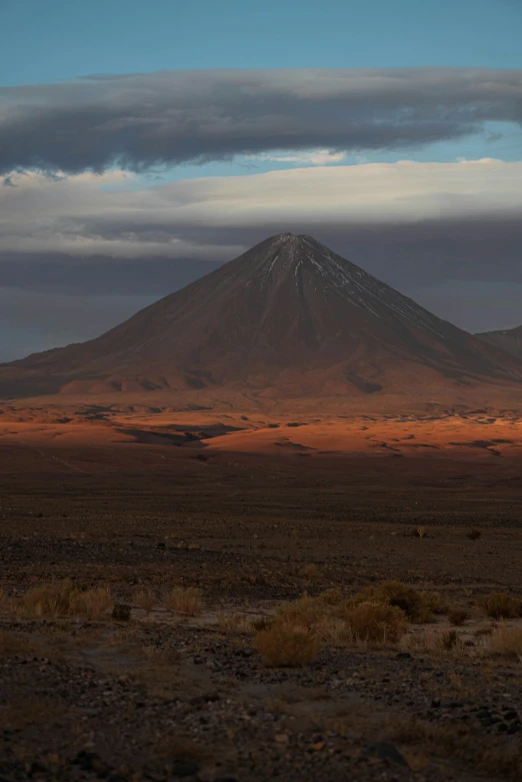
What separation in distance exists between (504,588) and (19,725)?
17.2 m

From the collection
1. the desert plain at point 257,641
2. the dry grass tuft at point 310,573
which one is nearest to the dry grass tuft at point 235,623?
the desert plain at point 257,641

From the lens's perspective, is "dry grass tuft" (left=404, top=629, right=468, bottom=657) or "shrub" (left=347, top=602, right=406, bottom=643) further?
"shrub" (left=347, top=602, right=406, bottom=643)

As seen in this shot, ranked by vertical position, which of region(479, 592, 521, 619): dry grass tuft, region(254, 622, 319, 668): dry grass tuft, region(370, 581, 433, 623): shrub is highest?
region(254, 622, 319, 668): dry grass tuft

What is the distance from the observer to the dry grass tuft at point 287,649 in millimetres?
11461

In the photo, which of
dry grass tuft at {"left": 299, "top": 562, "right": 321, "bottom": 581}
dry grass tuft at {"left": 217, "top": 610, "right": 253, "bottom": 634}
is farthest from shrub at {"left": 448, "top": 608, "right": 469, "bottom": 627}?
dry grass tuft at {"left": 299, "top": 562, "right": 321, "bottom": 581}

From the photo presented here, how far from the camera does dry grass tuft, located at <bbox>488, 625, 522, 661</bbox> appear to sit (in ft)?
43.5

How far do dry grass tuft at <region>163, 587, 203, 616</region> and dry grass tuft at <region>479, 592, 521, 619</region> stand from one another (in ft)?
18.3

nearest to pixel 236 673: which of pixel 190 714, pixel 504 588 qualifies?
pixel 190 714

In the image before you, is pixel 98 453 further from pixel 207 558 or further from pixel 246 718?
pixel 246 718

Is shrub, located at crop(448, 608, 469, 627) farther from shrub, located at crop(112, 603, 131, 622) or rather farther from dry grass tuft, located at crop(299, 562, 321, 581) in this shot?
dry grass tuft, located at crop(299, 562, 321, 581)

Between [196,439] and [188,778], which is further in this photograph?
[196,439]

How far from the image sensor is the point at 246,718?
8.87 meters

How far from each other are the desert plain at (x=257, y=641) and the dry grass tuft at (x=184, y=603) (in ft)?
0.13

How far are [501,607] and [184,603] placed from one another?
6057 millimetres
